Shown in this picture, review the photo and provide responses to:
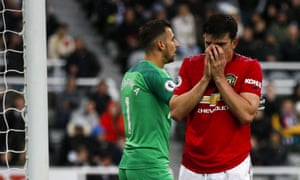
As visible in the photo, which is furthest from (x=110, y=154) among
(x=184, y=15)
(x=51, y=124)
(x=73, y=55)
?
(x=184, y=15)

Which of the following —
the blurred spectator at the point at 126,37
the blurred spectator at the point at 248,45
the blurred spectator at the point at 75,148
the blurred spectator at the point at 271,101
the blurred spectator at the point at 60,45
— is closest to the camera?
the blurred spectator at the point at 75,148

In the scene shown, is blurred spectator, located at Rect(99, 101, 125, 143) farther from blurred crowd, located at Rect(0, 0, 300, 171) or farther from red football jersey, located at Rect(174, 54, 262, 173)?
red football jersey, located at Rect(174, 54, 262, 173)

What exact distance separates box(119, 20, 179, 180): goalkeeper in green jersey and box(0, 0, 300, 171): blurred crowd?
4990mm

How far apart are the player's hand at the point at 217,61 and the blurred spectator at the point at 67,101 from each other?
336 inches

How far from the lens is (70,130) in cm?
1377

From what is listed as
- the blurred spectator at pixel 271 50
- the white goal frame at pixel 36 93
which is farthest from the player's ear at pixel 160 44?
the blurred spectator at pixel 271 50

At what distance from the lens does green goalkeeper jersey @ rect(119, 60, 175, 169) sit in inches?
262

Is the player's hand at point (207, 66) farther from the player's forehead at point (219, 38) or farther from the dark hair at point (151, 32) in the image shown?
the dark hair at point (151, 32)

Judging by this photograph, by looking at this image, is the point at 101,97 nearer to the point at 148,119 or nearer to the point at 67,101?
the point at 67,101

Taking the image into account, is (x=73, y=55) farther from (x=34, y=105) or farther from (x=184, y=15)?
(x=34, y=105)

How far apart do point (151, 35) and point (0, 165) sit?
6.27 metres

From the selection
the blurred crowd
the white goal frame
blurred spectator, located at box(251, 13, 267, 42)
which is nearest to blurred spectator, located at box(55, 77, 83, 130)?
the blurred crowd

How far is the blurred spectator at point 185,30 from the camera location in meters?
15.4

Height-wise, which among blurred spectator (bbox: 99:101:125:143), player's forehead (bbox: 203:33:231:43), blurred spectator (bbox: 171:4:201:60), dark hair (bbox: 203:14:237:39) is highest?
blurred spectator (bbox: 171:4:201:60)
